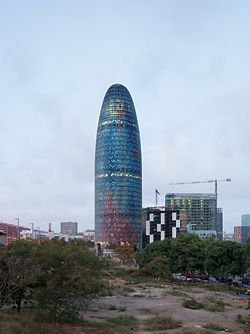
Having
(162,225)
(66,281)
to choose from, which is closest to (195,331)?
(66,281)

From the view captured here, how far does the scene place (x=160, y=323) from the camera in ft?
102

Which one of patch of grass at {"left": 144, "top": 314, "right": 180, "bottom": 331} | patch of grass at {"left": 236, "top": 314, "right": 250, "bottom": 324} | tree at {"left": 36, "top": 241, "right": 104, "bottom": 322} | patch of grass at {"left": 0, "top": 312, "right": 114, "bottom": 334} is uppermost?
tree at {"left": 36, "top": 241, "right": 104, "bottom": 322}

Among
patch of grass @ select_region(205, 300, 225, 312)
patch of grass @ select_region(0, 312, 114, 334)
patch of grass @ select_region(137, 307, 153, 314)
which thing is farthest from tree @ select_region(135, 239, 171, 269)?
patch of grass @ select_region(0, 312, 114, 334)

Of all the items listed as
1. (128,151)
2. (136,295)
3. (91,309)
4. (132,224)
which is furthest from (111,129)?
(91,309)

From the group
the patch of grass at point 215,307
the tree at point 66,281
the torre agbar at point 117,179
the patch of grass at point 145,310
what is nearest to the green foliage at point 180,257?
the patch of grass at point 215,307

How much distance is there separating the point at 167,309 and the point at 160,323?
9.45 metres

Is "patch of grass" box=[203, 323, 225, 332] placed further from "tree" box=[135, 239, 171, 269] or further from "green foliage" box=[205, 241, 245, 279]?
"tree" box=[135, 239, 171, 269]

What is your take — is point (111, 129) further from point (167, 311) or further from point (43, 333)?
point (43, 333)

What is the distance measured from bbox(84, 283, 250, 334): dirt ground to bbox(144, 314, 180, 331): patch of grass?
1.42 ft

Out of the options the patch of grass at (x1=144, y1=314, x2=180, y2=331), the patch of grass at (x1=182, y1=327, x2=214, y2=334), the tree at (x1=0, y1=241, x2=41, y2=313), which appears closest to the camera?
the tree at (x1=0, y1=241, x2=41, y2=313)

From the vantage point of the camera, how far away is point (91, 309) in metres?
38.6

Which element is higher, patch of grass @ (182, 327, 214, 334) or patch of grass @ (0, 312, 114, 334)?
patch of grass @ (0, 312, 114, 334)

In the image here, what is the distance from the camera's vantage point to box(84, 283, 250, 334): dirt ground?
3294 cm

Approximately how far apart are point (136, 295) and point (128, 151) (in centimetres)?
14754
